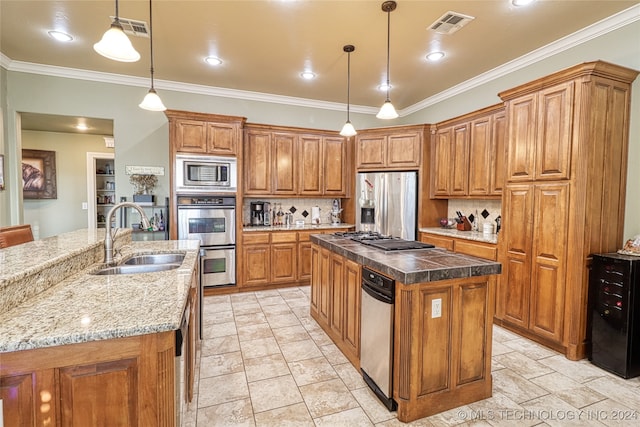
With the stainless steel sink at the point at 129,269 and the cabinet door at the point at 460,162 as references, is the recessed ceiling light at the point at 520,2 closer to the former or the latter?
the cabinet door at the point at 460,162

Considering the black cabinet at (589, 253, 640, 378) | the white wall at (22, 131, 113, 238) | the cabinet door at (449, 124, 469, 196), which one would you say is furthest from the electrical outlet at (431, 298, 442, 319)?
the white wall at (22, 131, 113, 238)

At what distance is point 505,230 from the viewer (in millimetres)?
3193

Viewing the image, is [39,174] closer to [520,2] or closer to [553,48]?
[520,2]

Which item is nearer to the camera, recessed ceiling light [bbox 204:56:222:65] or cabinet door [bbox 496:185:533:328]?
cabinet door [bbox 496:185:533:328]

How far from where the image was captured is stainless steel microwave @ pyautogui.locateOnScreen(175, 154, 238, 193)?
4.11m

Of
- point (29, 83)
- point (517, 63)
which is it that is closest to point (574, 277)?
point (517, 63)

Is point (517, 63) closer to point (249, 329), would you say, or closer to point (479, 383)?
point (479, 383)

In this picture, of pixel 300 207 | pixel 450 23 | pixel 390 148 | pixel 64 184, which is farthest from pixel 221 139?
pixel 64 184

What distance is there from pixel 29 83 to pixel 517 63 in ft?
19.8

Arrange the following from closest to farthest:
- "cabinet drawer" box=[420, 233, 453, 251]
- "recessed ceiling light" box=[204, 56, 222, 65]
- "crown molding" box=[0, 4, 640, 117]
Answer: "crown molding" box=[0, 4, 640, 117] → "recessed ceiling light" box=[204, 56, 222, 65] → "cabinet drawer" box=[420, 233, 453, 251]

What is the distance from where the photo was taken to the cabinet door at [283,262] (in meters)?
4.59

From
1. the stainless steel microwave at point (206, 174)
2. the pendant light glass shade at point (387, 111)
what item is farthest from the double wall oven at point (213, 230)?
the pendant light glass shade at point (387, 111)

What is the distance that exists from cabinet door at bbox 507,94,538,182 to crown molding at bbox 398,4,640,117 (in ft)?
2.87

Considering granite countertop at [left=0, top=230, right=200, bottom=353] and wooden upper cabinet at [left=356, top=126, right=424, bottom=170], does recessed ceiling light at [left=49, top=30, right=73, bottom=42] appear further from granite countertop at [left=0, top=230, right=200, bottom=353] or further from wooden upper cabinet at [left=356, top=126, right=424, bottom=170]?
wooden upper cabinet at [left=356, top=126, right=424, bottom=170]
